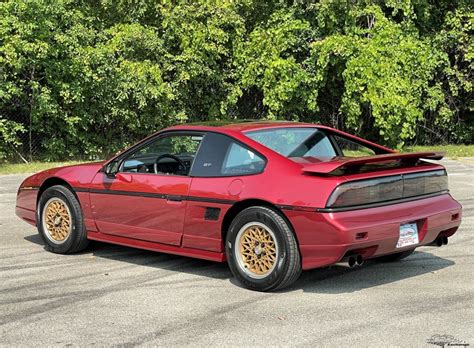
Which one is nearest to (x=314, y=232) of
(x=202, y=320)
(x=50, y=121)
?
(x=202, y=320)

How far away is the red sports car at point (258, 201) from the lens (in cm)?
577

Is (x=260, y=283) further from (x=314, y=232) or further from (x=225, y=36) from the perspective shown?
(x=225, y=36)

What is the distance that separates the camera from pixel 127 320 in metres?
5.25

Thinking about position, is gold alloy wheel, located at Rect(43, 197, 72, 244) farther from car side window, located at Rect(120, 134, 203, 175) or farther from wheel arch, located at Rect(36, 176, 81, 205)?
car side window, located at Rect(120, 134, 203, 175)

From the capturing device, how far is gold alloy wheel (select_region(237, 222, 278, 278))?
19.6ft

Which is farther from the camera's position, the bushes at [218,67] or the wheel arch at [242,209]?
the bushes at [218,67]

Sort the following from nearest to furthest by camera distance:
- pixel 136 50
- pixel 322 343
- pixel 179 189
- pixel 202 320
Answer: pixel 322 343 < pixel 202 320 < pixel 179 189 < pixel 136 50

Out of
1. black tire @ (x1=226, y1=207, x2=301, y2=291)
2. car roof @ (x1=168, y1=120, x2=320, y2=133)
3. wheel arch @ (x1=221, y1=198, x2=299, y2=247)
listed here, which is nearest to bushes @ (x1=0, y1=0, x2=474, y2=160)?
car roof @ (x1=168, y1=120, x2=320, y2=133)

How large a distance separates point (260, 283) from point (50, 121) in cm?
1406

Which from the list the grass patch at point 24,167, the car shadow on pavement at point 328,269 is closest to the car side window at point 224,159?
the car shadow on pavement at point 328,269

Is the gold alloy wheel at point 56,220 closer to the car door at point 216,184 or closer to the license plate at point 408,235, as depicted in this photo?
the car door at point 216,184

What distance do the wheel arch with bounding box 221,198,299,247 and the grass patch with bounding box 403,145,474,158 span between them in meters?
14.9

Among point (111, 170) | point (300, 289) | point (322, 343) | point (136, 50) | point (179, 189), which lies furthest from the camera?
point (136, 50)
